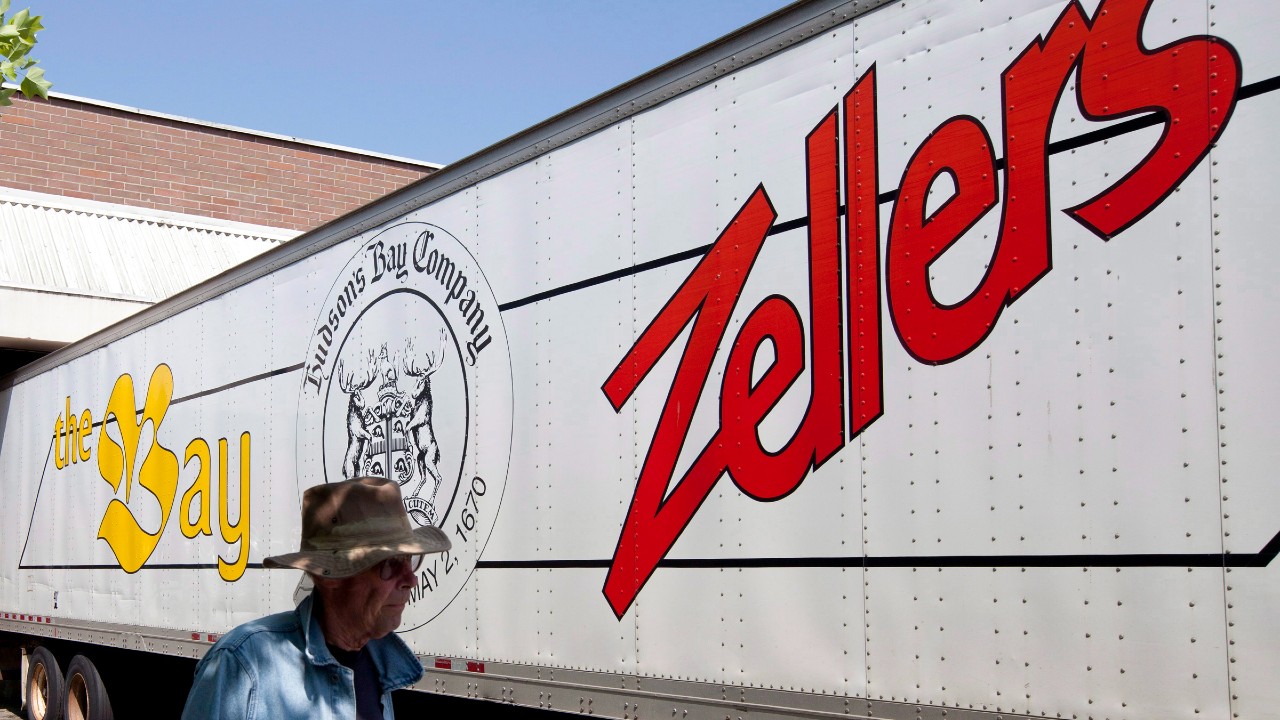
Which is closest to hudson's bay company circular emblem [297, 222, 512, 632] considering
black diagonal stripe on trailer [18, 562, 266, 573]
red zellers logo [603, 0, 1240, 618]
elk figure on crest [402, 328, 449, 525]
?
elk figure on crest [402, 328, 449, 525]

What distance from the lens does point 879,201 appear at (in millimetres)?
4016

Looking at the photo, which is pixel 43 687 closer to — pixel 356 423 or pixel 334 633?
pixel 356 423

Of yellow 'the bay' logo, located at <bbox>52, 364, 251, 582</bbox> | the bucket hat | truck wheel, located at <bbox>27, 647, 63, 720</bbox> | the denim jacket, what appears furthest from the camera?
truck wheel, located at <bbox>27, 647, 63, 720</bbox>

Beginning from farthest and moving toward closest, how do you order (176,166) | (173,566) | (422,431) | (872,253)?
(176,166) < (173,566) < (422,431) < (872,253)

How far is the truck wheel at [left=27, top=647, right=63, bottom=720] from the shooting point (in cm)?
1120

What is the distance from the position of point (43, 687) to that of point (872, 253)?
33.9ft

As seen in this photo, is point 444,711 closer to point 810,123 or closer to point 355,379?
point 355,379

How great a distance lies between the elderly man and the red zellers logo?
1665mm

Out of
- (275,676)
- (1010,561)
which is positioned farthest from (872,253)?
(275,676)

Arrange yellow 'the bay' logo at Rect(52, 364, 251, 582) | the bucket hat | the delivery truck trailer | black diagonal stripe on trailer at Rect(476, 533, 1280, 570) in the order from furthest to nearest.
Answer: yellow 'the bay' logo at Rect(52, 364, 251, 582)
the delivery truck trailer
black diagonal stripe on trailer at Rect(476, 533, 1280, 570)
the bucket hat

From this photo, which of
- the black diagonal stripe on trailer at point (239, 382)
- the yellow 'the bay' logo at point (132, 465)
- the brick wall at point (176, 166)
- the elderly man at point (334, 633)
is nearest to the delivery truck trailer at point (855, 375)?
the elderly man at point (334, 633)

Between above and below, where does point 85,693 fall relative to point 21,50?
below

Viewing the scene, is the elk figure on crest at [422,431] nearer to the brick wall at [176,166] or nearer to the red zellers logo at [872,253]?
the red zellers logo at [872,253]

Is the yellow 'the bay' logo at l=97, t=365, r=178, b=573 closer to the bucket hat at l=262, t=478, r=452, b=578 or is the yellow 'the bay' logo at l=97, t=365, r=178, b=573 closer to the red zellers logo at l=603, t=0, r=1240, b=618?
the red zellers logo at l=603, t=0, r=1240, b=618
